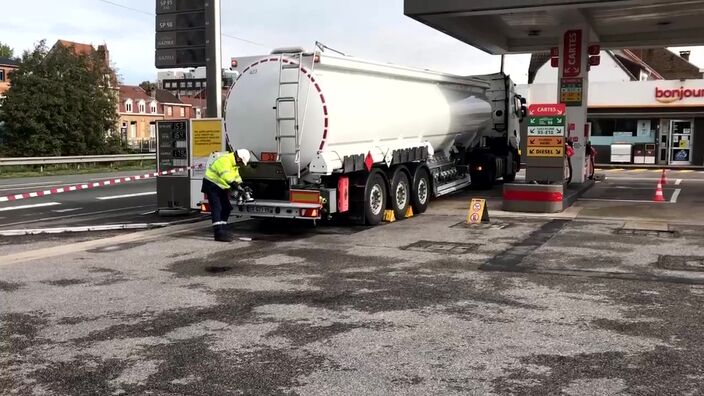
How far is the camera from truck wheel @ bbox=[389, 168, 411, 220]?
13000 millimetres

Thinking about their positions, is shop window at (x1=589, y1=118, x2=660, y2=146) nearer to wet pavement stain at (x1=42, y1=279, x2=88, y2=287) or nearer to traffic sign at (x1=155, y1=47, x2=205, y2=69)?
traffic sign at (x1=155, y1=47, x2=205, y2=69)

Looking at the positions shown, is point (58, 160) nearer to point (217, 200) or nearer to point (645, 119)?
point (217, 200)

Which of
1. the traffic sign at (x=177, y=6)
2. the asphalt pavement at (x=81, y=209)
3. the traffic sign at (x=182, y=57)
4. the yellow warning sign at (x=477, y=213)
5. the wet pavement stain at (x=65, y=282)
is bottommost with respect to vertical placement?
the wet pavement stain at (x=65, y=282)

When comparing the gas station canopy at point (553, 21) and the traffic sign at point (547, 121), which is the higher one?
the gas station canopy at point (553, 21)

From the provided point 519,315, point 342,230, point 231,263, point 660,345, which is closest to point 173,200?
point 342,230

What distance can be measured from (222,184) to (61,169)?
2711cm

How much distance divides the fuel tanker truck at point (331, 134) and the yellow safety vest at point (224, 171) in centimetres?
66

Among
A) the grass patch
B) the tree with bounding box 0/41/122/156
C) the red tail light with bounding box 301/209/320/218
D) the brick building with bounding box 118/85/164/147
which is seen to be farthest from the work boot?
the brick building with bounding box 118/85/164/147

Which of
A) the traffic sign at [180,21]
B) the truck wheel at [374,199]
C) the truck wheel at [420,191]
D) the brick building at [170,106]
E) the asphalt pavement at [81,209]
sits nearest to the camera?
the truck wheel at [374,199]

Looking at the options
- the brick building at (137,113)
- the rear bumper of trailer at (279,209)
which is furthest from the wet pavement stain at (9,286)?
the brick building at (137,113)

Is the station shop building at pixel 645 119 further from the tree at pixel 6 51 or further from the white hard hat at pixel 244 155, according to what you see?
the tree at pixel 6 51

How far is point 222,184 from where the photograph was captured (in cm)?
1069

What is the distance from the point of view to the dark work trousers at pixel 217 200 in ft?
35.5

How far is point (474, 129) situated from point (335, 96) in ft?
25.6
